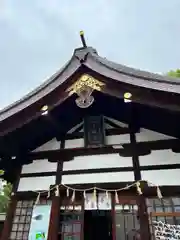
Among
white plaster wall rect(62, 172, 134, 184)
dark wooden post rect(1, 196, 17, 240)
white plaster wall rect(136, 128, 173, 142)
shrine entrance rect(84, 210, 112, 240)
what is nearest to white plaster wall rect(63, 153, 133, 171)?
white plaster wall rect(62, 172, 134, 184)

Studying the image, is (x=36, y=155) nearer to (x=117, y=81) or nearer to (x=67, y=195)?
(x=67, y=195)

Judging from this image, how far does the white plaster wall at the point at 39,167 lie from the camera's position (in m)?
6.15

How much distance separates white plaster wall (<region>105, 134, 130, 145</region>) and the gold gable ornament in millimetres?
1274

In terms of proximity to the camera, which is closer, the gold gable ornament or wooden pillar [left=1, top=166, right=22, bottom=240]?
the gold gable ornament

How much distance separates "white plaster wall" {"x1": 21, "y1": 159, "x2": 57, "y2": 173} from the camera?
615cm

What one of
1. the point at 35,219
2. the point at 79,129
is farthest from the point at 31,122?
the point at 35,219

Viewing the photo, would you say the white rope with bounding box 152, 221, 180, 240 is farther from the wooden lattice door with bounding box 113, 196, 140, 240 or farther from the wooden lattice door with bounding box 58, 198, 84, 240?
the wooden lattice door with bounding box 58, 198, 84, 240

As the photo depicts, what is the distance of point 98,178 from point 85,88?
2.20 meters

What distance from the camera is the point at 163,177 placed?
519 cm

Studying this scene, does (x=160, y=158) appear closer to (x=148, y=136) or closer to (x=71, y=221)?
(x=148, y=136)

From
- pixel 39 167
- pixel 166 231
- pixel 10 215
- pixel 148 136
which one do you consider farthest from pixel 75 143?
pixel 166 231

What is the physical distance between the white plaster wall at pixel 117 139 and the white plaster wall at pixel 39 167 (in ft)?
5.14

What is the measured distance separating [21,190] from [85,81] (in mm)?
3323

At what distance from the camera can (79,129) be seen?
661 cm
